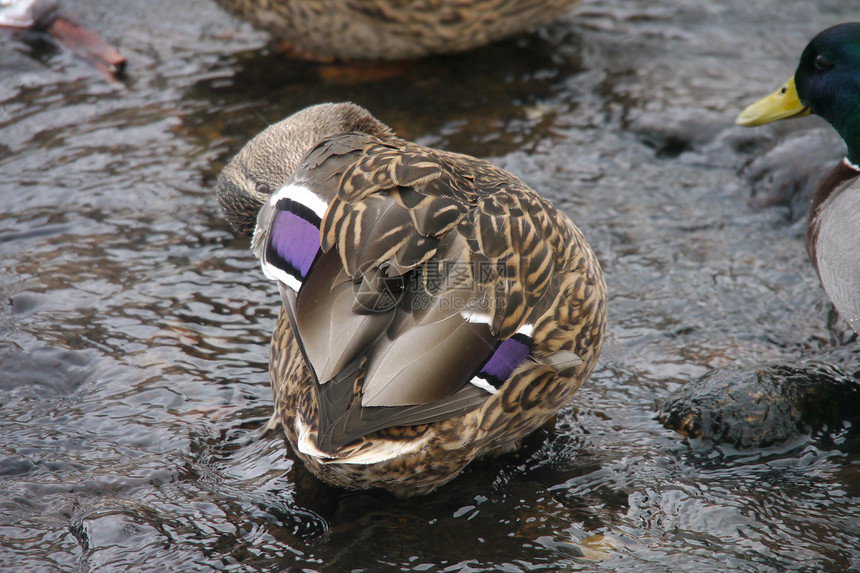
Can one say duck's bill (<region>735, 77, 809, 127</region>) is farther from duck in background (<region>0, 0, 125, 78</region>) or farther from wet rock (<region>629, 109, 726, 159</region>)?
duck in background (<region>0, 0, 125, 78</region>)

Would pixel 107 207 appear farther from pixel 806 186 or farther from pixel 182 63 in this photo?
pixel 806 186

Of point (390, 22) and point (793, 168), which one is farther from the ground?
point (390, 22)

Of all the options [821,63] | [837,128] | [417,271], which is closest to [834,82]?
[821,63]

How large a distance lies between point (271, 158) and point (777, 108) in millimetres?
2764

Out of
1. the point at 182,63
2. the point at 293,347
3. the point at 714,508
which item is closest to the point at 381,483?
the point at 293,347

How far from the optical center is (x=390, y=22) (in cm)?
591

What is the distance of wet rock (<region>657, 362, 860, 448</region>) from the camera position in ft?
10.9

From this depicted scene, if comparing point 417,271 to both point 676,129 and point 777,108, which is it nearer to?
point 777,108

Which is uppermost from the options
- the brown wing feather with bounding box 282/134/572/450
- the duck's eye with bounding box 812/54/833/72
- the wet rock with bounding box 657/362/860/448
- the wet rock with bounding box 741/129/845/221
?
the duck's eye with bounding box 812/54/833/72

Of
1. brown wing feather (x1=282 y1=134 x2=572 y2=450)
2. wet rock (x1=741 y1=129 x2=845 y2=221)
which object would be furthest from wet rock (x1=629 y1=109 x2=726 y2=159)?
brown wing feather (x1=282 y1=134 x2=572 y2=450)

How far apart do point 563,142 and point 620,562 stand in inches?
133

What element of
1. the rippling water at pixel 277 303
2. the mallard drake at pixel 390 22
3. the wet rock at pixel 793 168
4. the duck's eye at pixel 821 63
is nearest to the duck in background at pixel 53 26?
the rippling water at pixel 277 303

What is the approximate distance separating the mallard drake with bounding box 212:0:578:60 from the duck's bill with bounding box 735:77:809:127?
1848 mm

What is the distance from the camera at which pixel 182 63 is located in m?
6.34
